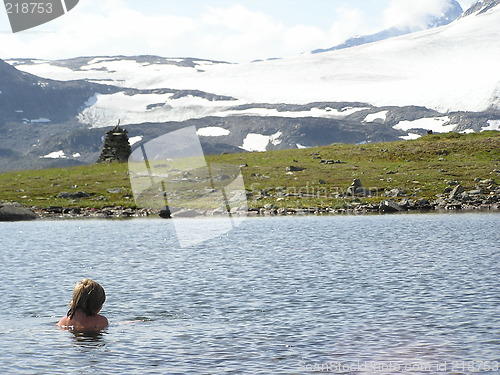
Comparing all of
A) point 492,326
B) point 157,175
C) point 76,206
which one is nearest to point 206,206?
point 76,206

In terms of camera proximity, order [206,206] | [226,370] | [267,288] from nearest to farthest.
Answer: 1. [226,370]
2. [267,288]
3. [206,206]

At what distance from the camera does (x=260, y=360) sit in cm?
2258

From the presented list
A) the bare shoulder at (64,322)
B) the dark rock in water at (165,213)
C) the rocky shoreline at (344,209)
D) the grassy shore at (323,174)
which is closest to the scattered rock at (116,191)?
the grassy shore at (323,174)

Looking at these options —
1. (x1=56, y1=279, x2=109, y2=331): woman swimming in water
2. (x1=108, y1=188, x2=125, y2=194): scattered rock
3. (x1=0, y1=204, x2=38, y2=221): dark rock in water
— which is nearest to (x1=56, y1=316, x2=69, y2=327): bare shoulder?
(x1=56, y1=279, x2=109, y2=331): woman swimming in water

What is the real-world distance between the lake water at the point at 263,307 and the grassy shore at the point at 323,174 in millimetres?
52685

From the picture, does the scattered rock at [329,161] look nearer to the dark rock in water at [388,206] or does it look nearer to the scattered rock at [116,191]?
the scattered rock at [116,191]

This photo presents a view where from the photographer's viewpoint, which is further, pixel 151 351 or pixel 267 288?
pixel 267 288

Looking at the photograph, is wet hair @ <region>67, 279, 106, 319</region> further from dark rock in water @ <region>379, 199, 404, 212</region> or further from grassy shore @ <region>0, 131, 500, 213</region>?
grassy shore @ <region>0, 131, 500, 213</region>

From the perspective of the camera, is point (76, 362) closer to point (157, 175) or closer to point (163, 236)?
point (163, 236)

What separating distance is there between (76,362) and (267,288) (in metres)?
15.7

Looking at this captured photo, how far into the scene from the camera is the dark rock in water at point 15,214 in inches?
4173

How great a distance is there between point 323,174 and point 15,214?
51.4m

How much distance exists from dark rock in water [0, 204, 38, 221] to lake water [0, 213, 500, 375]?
43.4 metres

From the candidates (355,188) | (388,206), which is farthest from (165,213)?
(388,206)
